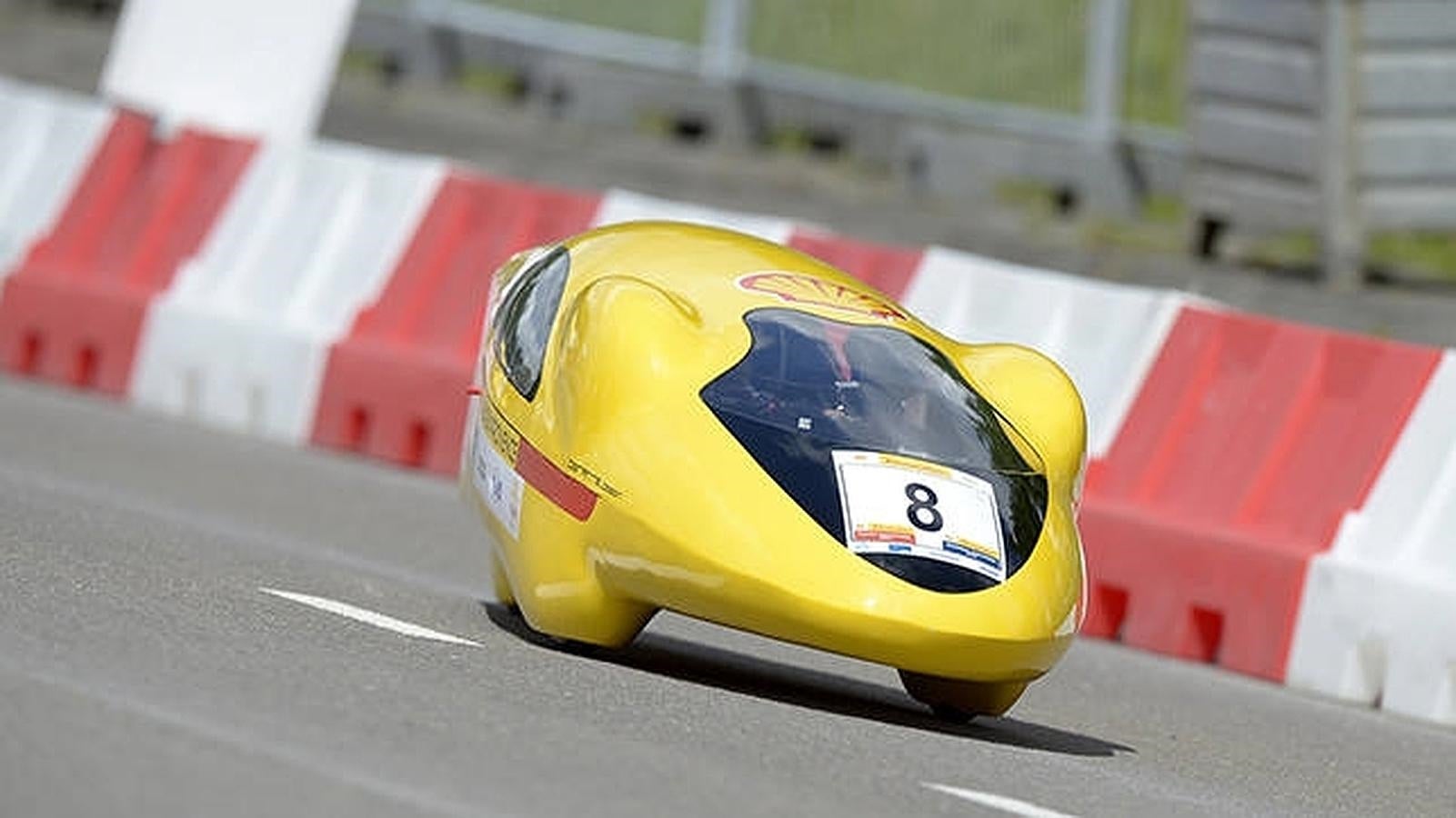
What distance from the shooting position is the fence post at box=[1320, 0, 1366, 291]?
67.6ft

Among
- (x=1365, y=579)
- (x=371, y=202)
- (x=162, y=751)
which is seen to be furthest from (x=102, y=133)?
(x=162, y=751)

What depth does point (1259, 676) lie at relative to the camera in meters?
13.1

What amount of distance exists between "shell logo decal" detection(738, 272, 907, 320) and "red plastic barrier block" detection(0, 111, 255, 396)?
723cm

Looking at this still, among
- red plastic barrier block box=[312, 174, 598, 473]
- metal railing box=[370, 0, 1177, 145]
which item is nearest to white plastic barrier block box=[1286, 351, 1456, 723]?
red plastic barrier block box=[312, 174, 598, 473]

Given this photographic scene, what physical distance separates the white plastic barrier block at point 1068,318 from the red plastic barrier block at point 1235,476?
Result: 85mm

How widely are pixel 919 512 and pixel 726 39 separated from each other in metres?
15.4

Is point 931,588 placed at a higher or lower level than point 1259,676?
higher

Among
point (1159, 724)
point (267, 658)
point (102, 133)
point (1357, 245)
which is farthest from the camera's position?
point (1357, 245)

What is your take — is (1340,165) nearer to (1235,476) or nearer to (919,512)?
(1235,476)

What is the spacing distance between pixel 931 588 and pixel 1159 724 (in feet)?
5.39

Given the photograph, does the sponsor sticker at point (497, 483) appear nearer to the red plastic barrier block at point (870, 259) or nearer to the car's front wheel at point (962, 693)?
the car's front wheel at point (962, 693)

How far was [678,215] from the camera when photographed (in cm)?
1583

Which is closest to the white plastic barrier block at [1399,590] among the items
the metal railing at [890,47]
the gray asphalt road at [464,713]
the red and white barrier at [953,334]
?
the red and white barrier at [953,334]

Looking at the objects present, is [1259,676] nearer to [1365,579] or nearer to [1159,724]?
[1365,579]
